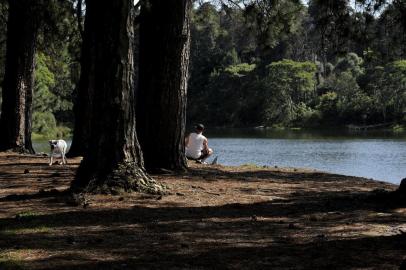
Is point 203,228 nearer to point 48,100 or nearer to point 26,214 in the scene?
point 26,214

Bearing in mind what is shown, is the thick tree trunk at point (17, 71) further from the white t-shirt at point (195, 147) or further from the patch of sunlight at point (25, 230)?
the patch of sunlight at point (25, 230)

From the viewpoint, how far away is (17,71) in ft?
45.3

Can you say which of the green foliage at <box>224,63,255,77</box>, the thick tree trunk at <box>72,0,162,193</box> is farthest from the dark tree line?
the green foliage at <box>224,63,255,77</box>

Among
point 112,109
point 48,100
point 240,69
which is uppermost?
point 240,69

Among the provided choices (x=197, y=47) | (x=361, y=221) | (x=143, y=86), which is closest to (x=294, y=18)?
(x=143, y=86)

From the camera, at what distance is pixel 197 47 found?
95750mm

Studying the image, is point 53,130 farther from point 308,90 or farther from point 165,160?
point 165,160

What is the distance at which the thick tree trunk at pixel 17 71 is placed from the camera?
45.2 ft

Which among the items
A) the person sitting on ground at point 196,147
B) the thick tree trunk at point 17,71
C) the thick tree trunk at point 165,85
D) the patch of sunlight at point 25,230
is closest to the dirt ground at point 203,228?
the patch of sunlight at point 25,230

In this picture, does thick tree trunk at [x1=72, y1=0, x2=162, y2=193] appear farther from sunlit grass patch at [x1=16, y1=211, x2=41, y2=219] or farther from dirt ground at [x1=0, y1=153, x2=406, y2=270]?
sunlit grass patch at [x1=16, y1=211, x2=41, y2=219]

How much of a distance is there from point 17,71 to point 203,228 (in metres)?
9.70

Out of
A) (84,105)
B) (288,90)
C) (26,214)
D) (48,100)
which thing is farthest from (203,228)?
(288,90)

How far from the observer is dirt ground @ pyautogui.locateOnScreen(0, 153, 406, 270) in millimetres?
4297

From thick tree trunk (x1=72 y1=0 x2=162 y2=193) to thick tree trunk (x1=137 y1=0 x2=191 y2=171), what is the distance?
83.3 inches
